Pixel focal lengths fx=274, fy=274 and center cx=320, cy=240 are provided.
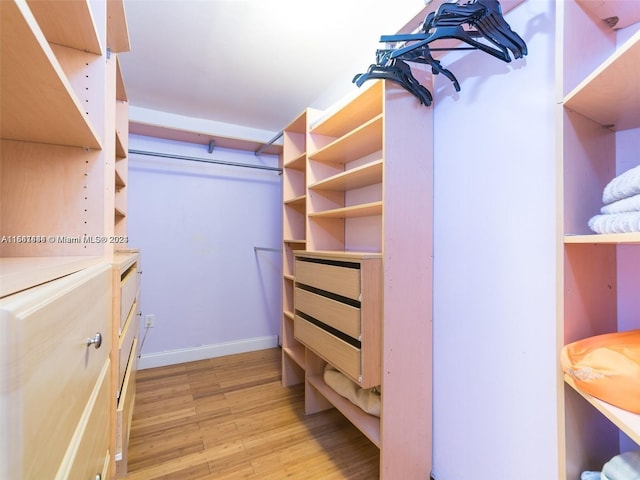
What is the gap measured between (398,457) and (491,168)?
4.36 feet

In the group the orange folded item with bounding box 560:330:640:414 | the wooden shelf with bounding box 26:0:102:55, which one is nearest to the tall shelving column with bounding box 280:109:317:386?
the wooden shelf with bounding box 26:0:102:55

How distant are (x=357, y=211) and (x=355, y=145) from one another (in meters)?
0.40

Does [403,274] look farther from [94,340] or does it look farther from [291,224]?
[291,224]

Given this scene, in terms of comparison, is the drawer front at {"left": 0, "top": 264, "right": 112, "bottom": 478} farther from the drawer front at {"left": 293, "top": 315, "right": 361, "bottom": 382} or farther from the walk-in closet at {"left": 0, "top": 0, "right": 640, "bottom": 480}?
the drawer front at {"left": 293, "top": 315, "right": 361, "bottom": 382}

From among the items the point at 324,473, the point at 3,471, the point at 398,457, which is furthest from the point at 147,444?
the point at 3,471

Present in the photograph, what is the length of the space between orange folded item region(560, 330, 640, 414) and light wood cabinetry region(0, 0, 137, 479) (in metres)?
0.87

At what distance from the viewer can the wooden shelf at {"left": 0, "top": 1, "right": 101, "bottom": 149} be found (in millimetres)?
409

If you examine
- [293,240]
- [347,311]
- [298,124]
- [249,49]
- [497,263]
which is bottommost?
[347,311]

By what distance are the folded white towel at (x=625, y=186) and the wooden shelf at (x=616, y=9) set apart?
1.49 ft

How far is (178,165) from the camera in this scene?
2.65 metres

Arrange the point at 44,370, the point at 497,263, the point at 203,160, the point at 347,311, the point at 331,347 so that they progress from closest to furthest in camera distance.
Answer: the point at 44,370 → the point at 497,263 → the point at 347,311 → the point at 331,347 → the point at 203,160

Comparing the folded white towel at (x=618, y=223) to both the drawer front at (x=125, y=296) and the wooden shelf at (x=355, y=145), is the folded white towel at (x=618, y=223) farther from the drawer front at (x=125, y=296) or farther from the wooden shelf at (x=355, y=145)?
the drawer front at (x=125, y=296)

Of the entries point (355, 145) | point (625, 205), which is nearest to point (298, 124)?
point (355, 145)

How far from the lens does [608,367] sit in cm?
53
